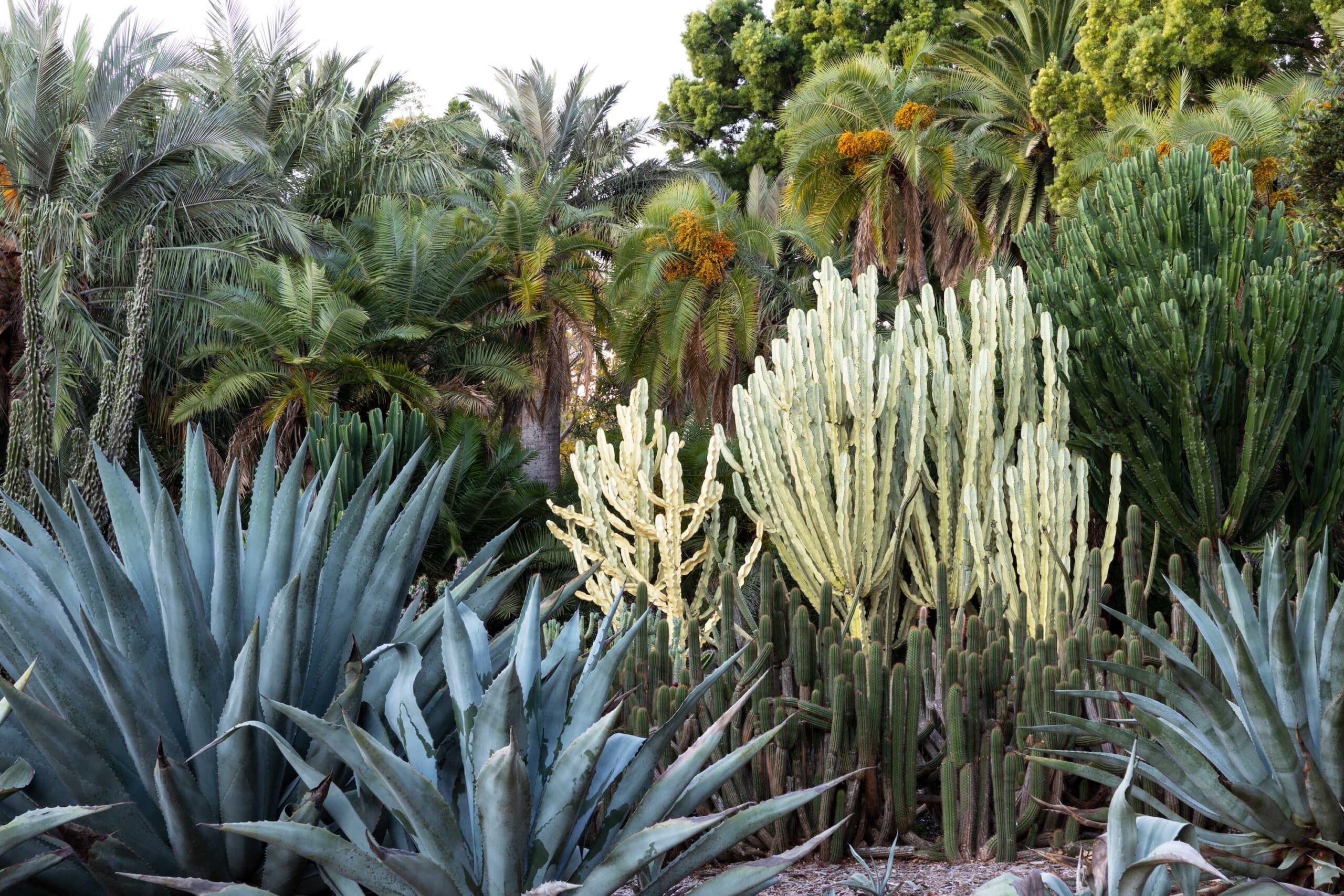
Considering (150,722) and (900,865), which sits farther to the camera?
(900,865)

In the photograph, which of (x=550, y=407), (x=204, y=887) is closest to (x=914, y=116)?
(x=550, y=407)

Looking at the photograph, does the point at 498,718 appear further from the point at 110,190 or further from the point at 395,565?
the point at 110,190

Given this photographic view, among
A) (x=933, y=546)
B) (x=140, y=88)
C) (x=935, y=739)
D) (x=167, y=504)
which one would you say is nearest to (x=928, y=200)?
(x=140, y=88)

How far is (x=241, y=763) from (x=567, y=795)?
649 mm

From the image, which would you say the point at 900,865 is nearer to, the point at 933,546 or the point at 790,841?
the point at 790,841

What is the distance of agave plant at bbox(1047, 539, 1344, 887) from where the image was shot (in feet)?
8.80

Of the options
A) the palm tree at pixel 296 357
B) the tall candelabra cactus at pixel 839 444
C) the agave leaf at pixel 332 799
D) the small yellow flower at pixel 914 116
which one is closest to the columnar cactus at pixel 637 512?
the tall candelabra cactus at pixel 839 444

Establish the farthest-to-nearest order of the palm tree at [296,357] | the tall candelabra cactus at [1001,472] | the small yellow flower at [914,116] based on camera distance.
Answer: the small yellow flower at [914,116], the palm tree at [296,357], the tall candelabra cactus at [1001,472]

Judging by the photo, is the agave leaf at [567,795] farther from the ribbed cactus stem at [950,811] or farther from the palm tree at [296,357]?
the palm tree at [296,357]

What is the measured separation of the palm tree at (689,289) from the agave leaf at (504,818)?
15.5 meters

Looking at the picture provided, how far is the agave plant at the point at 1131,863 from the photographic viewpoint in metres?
2.03

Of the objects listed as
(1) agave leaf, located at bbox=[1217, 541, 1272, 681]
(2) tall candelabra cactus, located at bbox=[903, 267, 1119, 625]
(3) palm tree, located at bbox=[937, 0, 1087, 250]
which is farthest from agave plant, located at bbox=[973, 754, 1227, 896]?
(3) palm tree, located at bbox=[937, 0, 1087, 250]

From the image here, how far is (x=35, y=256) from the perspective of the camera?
1516 centimetres

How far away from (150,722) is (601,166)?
24.9 meters
